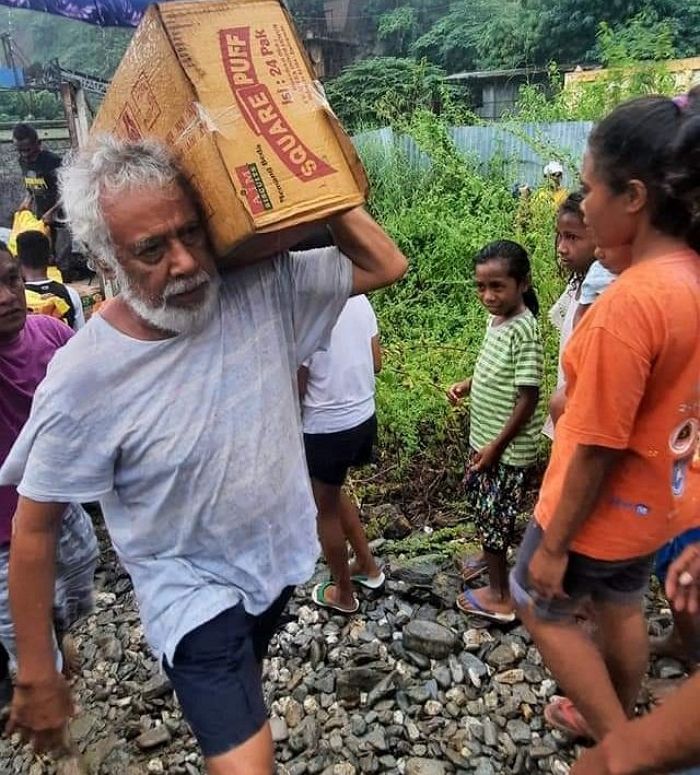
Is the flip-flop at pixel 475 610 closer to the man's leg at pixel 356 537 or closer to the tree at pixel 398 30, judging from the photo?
the man's leg at pixel 356 537

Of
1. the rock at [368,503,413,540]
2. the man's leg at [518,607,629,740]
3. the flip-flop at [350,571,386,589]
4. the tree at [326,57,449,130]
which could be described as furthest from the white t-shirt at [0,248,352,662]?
the tree at [326,57,449,130]

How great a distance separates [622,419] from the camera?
173 cm

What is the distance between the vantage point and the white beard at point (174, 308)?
1.65 metres

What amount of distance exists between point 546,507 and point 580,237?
1250 mm

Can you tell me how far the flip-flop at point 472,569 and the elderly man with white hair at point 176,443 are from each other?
5.46 feet

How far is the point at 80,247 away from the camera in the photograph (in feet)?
6.06

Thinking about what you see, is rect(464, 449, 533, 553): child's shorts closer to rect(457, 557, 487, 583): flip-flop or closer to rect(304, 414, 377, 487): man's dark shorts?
rect(457, 557, 487, 583): flip-flop

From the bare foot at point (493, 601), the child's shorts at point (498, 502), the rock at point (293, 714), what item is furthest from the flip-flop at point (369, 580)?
the rock at point (293, 714)

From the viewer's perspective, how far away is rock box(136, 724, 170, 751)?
8.54 ft

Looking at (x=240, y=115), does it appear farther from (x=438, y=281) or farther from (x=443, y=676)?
(x=438, y=281)

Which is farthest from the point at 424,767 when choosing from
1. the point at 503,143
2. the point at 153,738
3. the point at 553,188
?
the point at 503,143

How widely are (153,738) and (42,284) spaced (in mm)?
2699

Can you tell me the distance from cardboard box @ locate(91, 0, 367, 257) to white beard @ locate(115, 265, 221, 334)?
0.32ft

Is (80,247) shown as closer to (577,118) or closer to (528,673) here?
(528,673)
